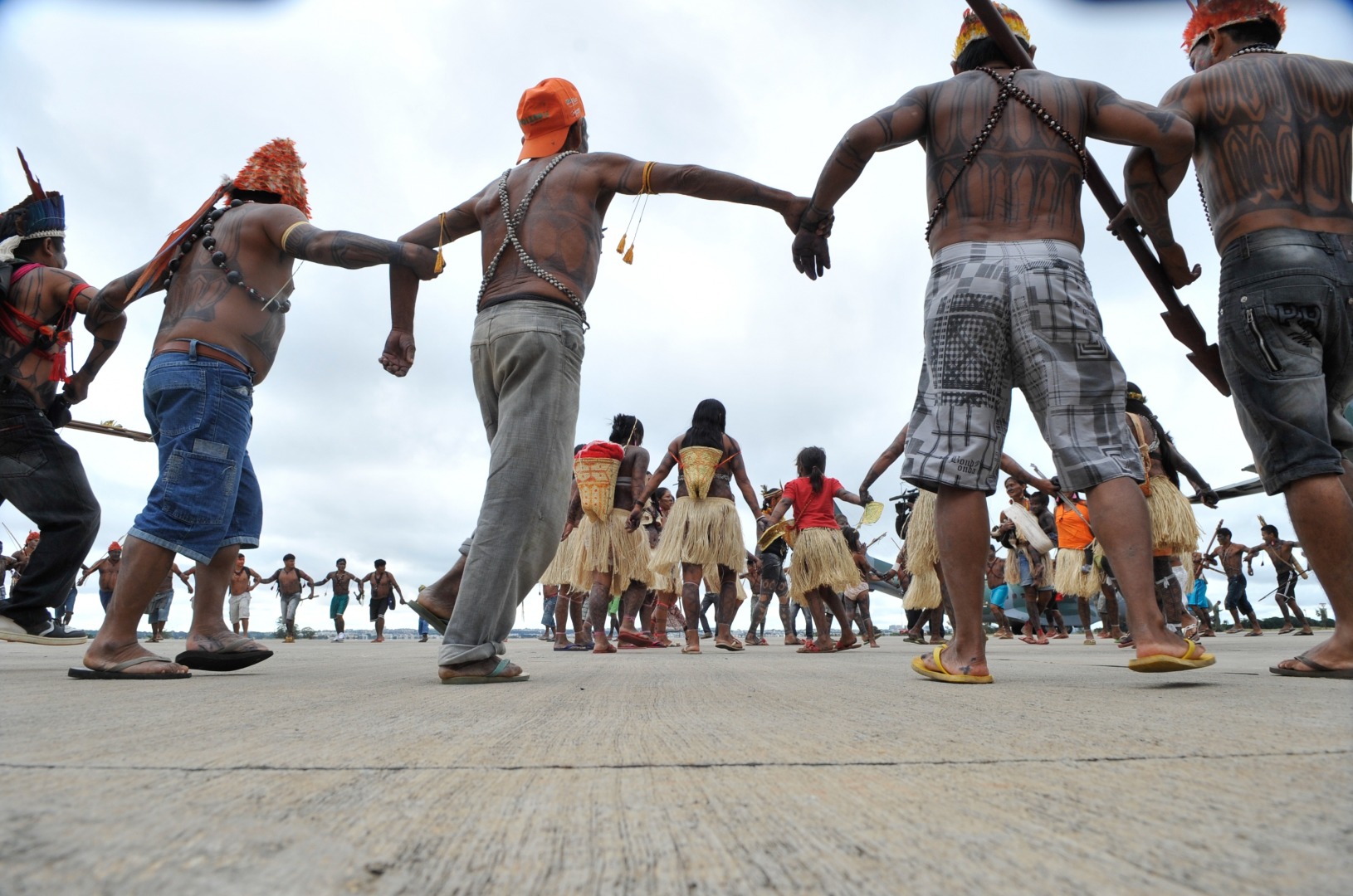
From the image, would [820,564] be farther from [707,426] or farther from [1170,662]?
[1170,662]

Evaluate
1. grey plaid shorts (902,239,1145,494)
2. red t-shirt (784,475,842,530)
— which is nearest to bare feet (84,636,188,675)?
grey plaid shorts (902,239,1145,494)

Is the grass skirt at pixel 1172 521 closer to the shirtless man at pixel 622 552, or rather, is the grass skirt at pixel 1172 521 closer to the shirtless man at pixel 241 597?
the shirtless man at pixel 622 552

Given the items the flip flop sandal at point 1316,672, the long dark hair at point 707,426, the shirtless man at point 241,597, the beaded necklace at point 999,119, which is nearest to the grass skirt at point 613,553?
the long dark hair at point 707,426

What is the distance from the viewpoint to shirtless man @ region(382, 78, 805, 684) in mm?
2701

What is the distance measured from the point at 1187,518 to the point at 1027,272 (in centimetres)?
526

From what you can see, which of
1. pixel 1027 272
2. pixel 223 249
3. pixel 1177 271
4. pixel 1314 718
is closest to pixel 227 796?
pixel 1314 718

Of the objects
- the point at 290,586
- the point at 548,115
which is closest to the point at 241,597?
the point at 290,586

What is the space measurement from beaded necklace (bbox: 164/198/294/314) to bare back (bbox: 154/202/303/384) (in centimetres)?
2

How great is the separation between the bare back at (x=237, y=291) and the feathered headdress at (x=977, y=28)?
9.14ft

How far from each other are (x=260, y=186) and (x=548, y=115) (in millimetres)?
1509

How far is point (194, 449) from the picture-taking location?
322cm

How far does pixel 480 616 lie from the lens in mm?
2646

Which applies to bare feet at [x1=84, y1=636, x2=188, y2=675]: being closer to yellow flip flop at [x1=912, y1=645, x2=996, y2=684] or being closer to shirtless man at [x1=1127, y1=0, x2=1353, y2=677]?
yellow flip flop at [x1=912, y1=645, x2=996, y2=684]

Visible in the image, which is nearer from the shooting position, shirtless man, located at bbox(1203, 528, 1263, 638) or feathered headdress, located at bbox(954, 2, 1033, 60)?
feathered headdress, located at bbox(954, 2, 1033, 60)
